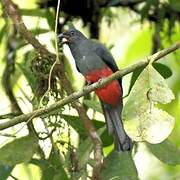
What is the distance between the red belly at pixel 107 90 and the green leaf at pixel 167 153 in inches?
16.3

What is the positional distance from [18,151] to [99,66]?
2.21ft

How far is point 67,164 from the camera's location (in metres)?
2.03

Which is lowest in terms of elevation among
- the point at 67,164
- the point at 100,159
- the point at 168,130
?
the point at 67,164

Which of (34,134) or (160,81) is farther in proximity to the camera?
(34,134)

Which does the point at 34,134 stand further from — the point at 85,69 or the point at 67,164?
the point at 85,69

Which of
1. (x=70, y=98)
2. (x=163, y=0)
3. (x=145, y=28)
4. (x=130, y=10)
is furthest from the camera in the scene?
(x=145, y=28)

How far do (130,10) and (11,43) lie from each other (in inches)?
21.2

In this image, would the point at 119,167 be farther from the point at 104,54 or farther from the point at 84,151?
the point at 104,54

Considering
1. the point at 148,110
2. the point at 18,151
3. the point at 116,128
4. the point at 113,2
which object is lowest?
the point at 116,128

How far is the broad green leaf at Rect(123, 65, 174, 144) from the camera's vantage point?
1.49 metres

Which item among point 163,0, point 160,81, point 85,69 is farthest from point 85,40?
point 160,81

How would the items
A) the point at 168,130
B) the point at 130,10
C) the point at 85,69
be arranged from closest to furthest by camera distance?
the point at 168,130
the point at 85,69
the point at 130,10

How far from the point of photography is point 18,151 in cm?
198

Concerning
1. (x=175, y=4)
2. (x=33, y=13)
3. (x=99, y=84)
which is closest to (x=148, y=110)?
(x=99, y=84)
